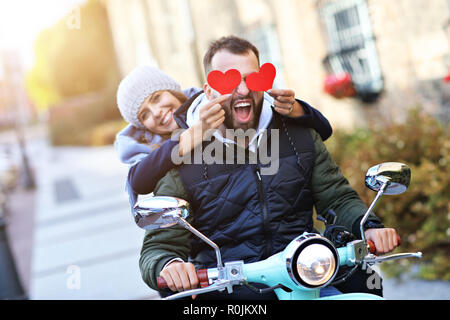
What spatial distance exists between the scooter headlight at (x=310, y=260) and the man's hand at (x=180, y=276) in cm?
30

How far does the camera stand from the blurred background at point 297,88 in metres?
3.29

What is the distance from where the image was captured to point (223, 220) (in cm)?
186

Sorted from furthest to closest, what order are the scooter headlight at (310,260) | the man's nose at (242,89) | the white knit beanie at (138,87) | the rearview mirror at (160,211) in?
the white knit beanie at (138,87) → the man's nose at (242,89) → the rearview mirror at (160,211) → the scooter headlight at (310,260)

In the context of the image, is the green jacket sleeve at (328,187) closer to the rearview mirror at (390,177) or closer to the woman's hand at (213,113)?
the rearview mirror at (390,177)

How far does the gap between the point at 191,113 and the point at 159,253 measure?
1.62ft

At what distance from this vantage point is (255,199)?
5.96ft

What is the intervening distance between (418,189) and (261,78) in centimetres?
271

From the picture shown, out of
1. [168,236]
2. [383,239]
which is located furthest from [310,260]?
[168,236]

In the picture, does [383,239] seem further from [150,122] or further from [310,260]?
[150,122]

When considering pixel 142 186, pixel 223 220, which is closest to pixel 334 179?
pixel 223 220

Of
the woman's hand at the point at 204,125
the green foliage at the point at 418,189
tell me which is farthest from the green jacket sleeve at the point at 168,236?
the green foliage at the point at 418,189

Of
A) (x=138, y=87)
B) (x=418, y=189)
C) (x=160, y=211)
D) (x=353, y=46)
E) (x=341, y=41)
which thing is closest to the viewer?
(x=160, y=211)

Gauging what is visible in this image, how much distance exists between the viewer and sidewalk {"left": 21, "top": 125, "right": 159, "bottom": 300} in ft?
15.3

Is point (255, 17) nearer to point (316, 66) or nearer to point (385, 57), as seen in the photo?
point (316, 66)
